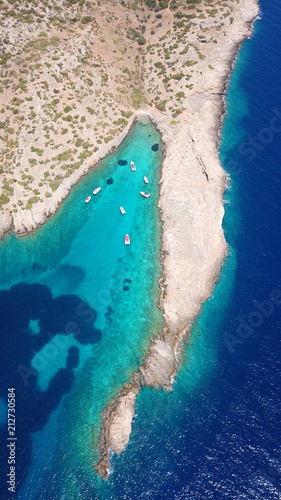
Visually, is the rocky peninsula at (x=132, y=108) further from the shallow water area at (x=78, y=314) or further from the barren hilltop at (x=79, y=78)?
the shallow water area at (x=78, y=314)

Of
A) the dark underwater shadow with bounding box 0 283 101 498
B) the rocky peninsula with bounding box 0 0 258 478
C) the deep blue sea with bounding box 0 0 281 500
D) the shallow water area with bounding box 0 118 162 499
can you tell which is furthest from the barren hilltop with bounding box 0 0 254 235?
the dark underwater shadow with bounding box 0 283 101 498

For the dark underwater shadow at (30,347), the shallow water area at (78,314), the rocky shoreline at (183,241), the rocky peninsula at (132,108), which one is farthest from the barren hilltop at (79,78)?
the dark underwater shadow at (30,347)

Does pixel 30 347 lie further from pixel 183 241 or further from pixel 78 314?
pixel 183 241

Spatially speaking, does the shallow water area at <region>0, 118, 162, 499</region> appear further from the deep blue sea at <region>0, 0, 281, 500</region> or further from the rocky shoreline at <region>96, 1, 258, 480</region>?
the rocky shoreline at <region>96, 1, 258, 480</region>

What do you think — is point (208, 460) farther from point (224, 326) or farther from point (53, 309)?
point (53, 309)

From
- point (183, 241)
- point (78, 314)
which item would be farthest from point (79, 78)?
point (78, 314)
